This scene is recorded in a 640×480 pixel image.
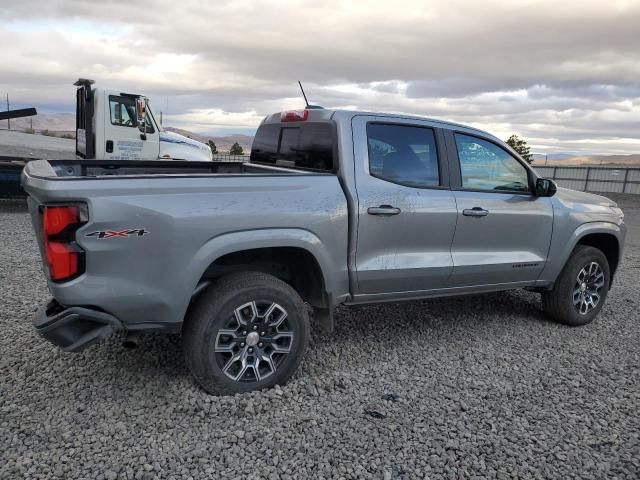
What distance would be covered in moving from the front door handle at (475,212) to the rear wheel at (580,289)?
4.54 feet

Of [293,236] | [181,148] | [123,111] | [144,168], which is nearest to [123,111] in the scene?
[123,111]

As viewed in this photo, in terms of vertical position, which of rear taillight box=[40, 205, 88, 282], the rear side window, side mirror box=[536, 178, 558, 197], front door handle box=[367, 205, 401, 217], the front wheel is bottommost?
the front wheel

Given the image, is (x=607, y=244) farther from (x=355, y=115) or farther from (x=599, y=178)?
(x=599, y=178)

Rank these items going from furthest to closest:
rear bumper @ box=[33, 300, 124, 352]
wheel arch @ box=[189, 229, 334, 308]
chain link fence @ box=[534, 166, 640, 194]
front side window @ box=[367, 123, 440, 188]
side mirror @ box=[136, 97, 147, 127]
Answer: chain link fence @ box=[534, 166, 640, 194] → side mirror @ box=[136, 97, 147, 127] → front side window @ box=[367, 123, 440, 188] → wheel arch @ box=[189, 229, 334, 308] → rear bumper @ box=[33, 300, 124, 352]

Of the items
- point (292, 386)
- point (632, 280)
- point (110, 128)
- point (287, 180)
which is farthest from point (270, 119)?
point (110, 128)

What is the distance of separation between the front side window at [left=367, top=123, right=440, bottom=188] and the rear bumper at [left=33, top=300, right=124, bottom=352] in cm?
206

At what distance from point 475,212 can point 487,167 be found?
0.50 metres

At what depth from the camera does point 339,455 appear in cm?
301

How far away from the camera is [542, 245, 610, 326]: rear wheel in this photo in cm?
530

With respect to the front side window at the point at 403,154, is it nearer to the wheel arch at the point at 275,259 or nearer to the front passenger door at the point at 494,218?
the front passenger door at the point at 494,218

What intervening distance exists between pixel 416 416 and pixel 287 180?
171cm

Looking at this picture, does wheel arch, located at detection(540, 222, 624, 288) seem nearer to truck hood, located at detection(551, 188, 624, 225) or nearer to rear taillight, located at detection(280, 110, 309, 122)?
truck hood, located at detection(551, 188, 624, 225)

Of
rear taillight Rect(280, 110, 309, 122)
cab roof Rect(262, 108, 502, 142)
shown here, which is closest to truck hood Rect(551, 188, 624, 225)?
cab roof Rect(262, 108, 502, 142)

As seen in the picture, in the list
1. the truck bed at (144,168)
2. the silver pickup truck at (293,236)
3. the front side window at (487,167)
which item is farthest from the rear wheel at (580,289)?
the truck bed at (144,168)
